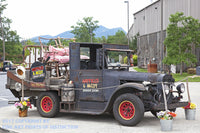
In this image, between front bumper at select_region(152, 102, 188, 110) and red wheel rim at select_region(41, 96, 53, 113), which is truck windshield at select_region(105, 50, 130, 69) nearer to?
front bumper at select_region(152, 102, 188, 110)

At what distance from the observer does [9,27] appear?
76.3 m

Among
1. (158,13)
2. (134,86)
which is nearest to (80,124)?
(134,86)

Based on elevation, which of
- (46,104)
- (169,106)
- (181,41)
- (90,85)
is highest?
(181,41)

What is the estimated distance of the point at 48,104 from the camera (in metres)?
10.9

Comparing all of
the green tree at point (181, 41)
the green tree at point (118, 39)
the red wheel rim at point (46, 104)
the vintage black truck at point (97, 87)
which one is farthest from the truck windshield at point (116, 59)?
the green tree at point (118, 39)

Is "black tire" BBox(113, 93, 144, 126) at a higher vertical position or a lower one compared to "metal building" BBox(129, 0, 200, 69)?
lower

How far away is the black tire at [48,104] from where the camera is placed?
10625 mm

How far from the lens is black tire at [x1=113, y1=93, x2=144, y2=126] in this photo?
8898 millimetres

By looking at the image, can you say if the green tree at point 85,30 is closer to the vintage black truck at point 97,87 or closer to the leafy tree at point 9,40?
the leafy tree at point 9,40

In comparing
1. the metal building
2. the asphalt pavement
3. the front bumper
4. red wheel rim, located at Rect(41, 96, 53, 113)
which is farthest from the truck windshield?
the metal building

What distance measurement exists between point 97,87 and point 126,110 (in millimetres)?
1297

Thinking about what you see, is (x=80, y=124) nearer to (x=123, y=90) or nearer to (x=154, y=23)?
(x=123, y=90)

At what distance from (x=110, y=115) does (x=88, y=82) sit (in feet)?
5.20

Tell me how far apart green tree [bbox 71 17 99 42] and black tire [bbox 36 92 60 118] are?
3698 inches
